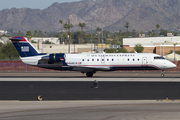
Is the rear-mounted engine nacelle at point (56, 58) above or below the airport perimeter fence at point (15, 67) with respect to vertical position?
above

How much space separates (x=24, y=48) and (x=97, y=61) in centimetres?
1097

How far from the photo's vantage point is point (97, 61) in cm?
4362

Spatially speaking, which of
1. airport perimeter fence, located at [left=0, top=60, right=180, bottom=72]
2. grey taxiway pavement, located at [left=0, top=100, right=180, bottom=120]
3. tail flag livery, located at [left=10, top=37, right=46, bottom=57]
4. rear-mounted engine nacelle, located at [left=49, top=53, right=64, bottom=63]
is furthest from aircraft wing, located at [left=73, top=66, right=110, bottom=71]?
grey taxiway pavement, located at [left=0, top=100, right=180, bottom=120]

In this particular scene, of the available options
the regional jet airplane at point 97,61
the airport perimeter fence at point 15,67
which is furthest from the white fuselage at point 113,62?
the airport perimeter fence at point 15,67

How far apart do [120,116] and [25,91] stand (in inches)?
547

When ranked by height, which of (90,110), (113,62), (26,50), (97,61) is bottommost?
(90,110)

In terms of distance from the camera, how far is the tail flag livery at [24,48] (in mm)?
45375

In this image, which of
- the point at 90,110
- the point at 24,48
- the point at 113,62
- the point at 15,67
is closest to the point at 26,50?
the point at 24,48

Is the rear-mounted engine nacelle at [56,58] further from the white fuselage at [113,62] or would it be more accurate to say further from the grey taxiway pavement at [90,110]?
the grey taxiway pavement at [90,110]

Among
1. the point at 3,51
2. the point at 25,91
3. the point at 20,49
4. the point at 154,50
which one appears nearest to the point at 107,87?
the point at 25,91

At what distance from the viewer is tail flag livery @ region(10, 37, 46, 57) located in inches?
1786

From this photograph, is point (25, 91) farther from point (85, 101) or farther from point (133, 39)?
point (133, 39)

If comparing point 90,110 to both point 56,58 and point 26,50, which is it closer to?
point 56,58

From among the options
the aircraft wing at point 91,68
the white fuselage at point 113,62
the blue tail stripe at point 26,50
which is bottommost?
the aircraft wing at point 91,68
